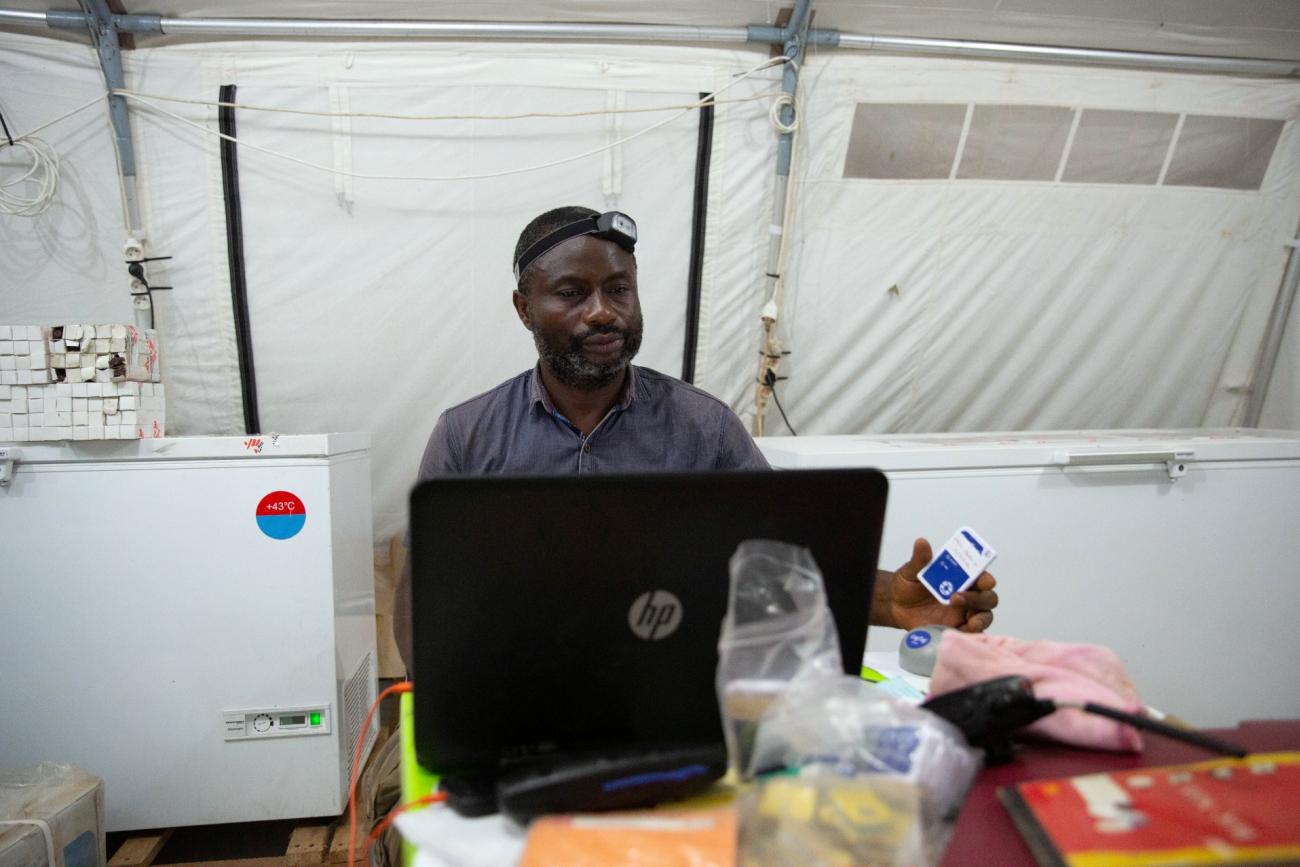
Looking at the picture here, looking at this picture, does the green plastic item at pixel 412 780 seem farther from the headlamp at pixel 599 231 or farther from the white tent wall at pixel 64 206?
the white tent wall at pixel 64 206

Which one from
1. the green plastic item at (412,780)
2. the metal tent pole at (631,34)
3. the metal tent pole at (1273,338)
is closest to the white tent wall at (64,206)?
the metal tent pole at (631,34)

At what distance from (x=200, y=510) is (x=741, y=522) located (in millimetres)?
1488

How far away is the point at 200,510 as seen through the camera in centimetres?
149

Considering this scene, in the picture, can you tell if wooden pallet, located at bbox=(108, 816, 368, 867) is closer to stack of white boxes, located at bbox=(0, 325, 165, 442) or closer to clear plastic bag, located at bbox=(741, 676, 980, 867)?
stack of white boxes, located at bbox=(0, 325, 165, 442)

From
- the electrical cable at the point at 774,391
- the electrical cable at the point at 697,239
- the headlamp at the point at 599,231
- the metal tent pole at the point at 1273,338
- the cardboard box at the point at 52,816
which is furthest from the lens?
the metal tent pole at the point at 1273,338

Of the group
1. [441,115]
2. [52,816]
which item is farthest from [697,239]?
[52,816]

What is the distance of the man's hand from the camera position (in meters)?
0.83

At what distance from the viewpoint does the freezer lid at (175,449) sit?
1.45 metres

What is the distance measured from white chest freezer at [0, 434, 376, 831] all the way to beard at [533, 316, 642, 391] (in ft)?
2.05

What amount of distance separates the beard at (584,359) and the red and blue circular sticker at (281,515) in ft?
2.35

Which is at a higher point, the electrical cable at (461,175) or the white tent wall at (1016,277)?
the electrical cable at (461,175)

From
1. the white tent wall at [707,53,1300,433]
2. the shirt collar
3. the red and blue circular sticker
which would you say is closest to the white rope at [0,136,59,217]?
the red and blue circular sticker

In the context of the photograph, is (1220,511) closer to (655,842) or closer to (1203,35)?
(1203,35)

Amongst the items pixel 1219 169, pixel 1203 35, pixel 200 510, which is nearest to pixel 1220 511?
pixel 1219 169
